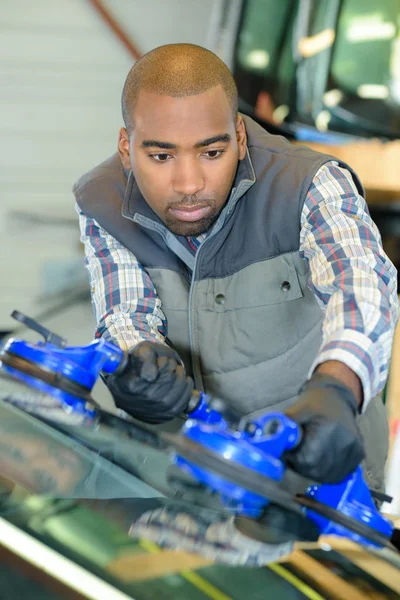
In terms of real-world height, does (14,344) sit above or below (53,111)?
below

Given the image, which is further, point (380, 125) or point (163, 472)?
point (380, 125)

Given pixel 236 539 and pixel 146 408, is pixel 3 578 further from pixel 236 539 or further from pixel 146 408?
pixel 146 408

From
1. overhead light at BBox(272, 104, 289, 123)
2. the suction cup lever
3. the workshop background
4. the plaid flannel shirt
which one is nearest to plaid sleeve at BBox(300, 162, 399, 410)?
the plaid flannel shirt

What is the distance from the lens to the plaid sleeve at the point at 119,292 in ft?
5.55

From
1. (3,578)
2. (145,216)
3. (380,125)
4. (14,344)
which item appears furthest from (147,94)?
(380,125)

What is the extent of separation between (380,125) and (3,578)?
355 cm

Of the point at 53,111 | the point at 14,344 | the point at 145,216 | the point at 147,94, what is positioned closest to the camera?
the point at 14,344

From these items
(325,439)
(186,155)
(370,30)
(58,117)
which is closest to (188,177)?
(186,155)

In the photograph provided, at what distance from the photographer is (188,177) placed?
61.2 inches

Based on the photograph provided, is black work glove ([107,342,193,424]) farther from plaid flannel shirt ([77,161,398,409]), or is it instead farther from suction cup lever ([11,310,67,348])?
plaid flannel shirt ([77,161,398,409])

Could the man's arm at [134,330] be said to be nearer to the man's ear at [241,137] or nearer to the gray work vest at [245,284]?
the gray work vest at [245,284]

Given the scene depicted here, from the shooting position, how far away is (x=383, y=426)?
70.9 inches

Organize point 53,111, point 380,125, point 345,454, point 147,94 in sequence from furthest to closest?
1. point 53,111
2. point 380,125
3. point 147,94
4. point 345,454

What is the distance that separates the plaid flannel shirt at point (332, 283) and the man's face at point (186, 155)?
0.51 feet
